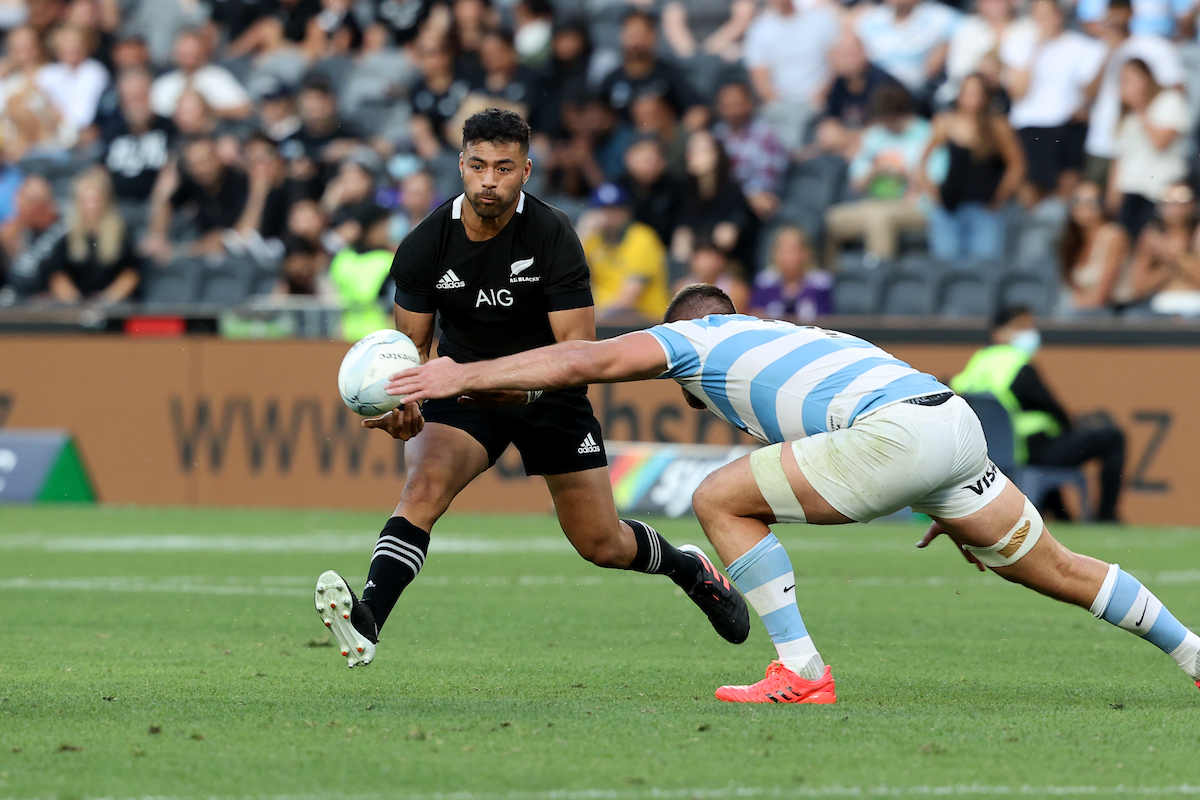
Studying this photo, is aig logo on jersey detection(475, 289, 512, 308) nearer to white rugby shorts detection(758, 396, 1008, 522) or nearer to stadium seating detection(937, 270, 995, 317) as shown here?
white rugby shorts detection(758, 396, 1008, 522)

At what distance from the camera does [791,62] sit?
18141mm

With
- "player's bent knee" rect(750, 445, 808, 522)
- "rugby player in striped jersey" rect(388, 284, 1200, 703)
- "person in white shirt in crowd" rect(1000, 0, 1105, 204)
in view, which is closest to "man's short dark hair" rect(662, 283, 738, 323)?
"rugby player in striped jersey" rect(388, 284, 1200, 703)

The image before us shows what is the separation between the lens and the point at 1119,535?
13.3 meters

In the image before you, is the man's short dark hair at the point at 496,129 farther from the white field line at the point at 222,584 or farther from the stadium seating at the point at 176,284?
the stadium seating at the point at 176,284

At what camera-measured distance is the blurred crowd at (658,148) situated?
15461mm

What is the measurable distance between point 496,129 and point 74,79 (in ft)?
53.0

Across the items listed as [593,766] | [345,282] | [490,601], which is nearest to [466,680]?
[593,766]


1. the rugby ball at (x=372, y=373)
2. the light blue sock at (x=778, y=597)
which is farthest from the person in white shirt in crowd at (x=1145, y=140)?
the rugby ball at (x=372, y=373)

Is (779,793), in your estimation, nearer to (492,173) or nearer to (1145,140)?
(492,173)

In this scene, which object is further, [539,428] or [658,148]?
[658,148]

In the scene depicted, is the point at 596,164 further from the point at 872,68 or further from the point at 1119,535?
the point at 1119,535

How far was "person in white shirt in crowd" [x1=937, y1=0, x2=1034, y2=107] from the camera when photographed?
16.8m

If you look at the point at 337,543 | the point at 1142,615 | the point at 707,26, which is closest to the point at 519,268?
the point at 1142,615

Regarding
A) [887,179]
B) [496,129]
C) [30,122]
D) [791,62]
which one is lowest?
[30,122]
